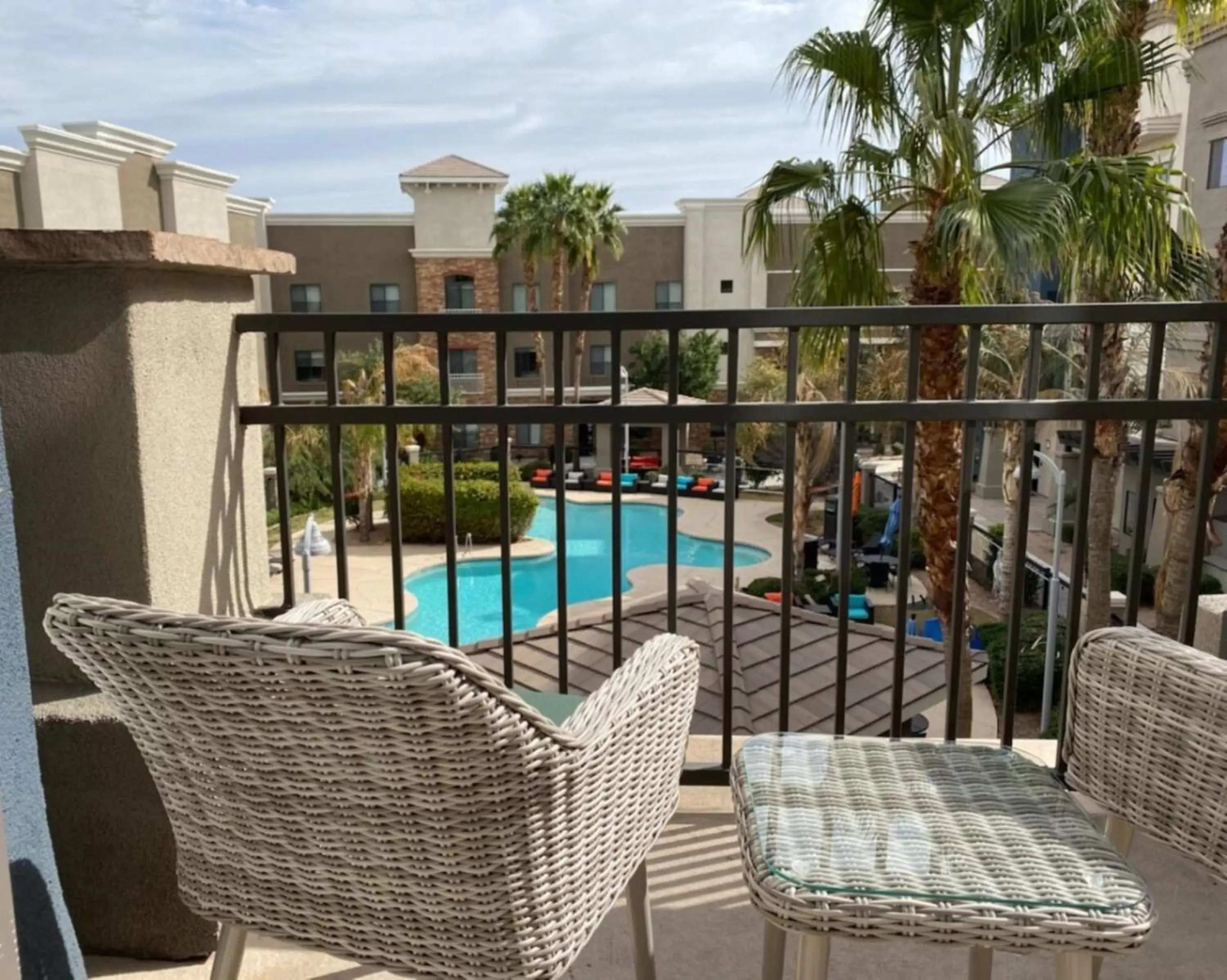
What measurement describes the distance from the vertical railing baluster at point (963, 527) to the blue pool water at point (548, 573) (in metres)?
10.9

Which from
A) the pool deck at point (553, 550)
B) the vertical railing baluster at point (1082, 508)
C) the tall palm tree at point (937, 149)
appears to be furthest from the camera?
the pool deck at point (553, 550)

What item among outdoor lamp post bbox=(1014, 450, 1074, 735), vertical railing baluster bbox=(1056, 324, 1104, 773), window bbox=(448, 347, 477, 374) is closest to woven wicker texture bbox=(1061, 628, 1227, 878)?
vertical railing baluster bbox=(1056, 324, 1104, 773)

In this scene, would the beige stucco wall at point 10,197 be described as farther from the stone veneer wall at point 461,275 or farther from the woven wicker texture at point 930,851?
the woven wicker texture at point 930,851

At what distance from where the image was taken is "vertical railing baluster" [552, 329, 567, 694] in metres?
1.93

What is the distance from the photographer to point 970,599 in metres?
15.2

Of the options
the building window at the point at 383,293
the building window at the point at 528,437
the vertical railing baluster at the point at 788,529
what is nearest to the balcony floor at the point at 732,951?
the vertical railing baluster at the point at 788,529

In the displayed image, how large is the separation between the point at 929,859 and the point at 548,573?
51.9ft

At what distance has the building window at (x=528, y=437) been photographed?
2804 cm

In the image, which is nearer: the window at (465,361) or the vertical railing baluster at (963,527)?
the vertical railing baluster at (963,527)

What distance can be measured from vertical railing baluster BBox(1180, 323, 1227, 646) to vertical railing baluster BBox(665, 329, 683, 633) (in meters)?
1.00

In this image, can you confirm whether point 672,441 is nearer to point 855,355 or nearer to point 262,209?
point 855,355

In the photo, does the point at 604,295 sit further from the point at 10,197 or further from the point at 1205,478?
the point at 1205,478

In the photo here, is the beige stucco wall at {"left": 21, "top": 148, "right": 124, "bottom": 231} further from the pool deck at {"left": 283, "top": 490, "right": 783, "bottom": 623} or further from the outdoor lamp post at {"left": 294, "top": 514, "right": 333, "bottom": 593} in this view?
→ the outdoor lamp post at {"left": 294, "top": 514, "right": 333, "bottom": 593}

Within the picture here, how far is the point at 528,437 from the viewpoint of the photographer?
29.5 metres
